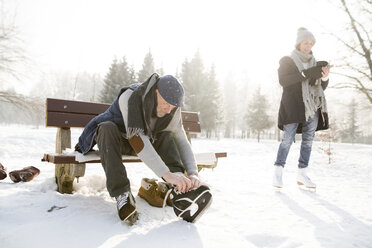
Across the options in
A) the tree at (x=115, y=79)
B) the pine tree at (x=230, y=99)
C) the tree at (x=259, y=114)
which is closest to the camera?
the tree at (x=115, y=79)

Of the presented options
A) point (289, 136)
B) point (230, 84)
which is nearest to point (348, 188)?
point (289, 136)

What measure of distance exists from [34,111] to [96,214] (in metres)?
8.80

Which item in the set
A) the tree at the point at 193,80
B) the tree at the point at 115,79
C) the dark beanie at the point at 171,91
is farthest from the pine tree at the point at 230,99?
the dark beanie at the point at 171,91

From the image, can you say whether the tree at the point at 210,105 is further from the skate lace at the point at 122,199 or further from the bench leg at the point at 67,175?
the skate lace at the point at 122,199

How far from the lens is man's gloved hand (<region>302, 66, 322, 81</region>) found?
321 centimetres

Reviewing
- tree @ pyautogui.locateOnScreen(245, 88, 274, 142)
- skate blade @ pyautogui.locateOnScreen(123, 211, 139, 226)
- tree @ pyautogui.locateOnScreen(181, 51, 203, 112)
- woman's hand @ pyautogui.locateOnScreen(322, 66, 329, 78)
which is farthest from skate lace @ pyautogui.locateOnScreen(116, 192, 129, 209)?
tree @ pyautogui.locateOnScreen(245, 88, 274, 142)

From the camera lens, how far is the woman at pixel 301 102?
3318 mm

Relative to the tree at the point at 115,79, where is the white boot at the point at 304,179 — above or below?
below

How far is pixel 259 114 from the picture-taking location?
103 ft

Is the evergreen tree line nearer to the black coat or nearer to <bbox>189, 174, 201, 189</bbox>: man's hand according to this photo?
the black coat

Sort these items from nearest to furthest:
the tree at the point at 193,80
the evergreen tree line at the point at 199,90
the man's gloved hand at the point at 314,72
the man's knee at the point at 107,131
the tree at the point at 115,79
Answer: the man's knee at the point at 107,131 → the man's gloved hand at the point at 314,72 → the tree at the point at 115,79 → the evergreen tree line at the point at 199,90 → the tree at the point at 193,80

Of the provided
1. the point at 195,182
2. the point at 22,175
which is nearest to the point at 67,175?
the point at 22,175

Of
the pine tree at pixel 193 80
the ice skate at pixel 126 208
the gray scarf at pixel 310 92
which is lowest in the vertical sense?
the ice skate at pixel 126 208

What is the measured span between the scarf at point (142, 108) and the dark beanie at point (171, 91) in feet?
0.41
